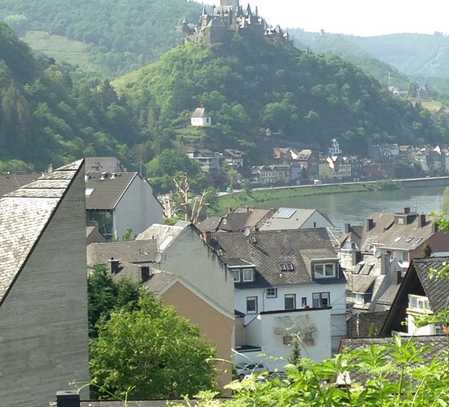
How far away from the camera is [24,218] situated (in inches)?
547

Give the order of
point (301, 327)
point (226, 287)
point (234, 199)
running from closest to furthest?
point (226, 287), point (301, 327), point (234, 199)

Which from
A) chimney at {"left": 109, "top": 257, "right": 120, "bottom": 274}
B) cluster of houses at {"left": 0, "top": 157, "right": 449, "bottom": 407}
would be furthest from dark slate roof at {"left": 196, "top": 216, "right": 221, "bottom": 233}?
chimney at {"left": 109, "top": 257, "right": 120, "bottom": 274}

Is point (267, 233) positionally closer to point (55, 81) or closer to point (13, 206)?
point (13, 206)

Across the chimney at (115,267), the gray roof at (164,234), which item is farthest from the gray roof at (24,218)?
the gray roof at (164,234)

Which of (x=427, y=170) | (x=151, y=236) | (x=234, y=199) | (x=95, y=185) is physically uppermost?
(x=427, y=170)

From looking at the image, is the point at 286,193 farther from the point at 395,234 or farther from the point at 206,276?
the point at 206,276

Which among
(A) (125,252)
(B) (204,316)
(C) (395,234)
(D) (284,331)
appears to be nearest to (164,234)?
(A) (125,252)

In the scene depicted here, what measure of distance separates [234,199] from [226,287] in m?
108

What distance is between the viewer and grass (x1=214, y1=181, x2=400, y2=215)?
132500mm

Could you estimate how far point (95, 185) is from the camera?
55.9 meters

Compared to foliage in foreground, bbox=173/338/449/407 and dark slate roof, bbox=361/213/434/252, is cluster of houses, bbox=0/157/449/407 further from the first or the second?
foliage in foreground, bbox=173/338/449/407

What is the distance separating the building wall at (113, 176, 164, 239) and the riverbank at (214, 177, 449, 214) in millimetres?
68340

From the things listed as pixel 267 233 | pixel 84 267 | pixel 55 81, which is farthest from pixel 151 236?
pixel 55 81

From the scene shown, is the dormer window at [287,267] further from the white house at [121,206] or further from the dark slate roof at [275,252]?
the white house at [121,206]
